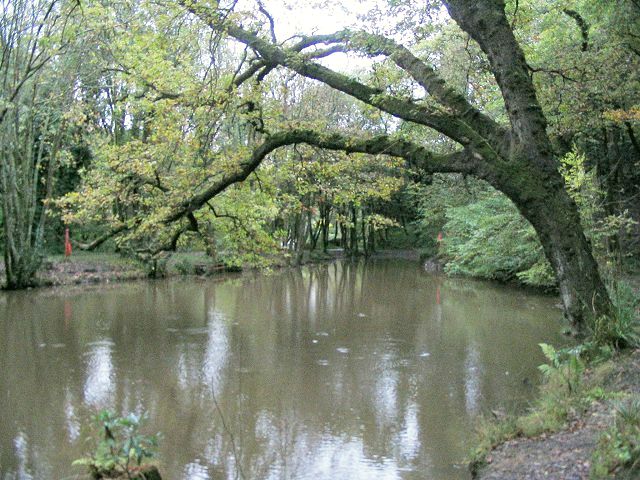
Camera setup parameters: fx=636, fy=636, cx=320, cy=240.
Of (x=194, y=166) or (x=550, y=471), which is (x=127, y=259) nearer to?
(x=194, y=166)

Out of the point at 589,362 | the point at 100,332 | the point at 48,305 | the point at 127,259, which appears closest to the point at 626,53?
the point at 589,362

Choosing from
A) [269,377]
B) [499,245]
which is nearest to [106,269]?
[499,245]

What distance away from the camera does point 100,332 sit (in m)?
14.4

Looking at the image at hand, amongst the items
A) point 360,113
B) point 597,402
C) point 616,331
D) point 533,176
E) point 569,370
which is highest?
point 360,113

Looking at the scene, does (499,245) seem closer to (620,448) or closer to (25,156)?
(25,156)

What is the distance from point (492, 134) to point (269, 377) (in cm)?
542

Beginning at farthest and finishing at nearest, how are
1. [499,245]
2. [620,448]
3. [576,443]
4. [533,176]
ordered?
1. [499,245]
2. [533,176]
3. [576,443]
4. [620,448]

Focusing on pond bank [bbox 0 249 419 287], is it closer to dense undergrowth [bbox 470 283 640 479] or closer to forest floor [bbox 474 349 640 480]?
dense undergrowth [bbox 470 283 640 479]

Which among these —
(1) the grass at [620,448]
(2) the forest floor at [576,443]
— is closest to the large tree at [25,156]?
(2) the forest floor at [576,443]

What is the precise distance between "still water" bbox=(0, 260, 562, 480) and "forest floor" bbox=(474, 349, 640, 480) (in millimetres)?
907

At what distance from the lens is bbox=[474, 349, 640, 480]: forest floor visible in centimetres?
464

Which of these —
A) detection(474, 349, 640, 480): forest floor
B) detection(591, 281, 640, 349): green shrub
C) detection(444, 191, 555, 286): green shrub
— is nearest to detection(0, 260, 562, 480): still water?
detection(474, 349, 640, 480): forest floor

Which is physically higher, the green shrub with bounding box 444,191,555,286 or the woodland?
the woodland

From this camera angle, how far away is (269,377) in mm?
10406
